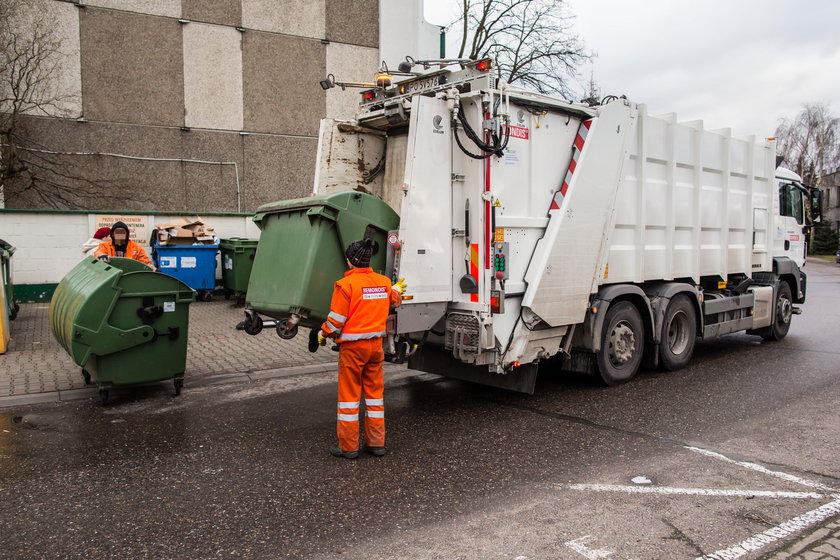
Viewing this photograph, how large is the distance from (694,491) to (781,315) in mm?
6608

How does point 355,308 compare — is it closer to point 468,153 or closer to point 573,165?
point 468,153

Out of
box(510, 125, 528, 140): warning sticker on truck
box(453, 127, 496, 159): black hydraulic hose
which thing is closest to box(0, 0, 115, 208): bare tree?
box(453, 127, 496, 159): black hydraulic hose

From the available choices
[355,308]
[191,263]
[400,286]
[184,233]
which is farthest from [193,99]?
[355,308]

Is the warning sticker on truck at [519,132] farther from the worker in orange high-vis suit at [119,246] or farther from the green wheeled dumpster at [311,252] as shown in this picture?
the worker in orange high-vis suit at [119,246]

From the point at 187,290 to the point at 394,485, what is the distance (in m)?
3.25

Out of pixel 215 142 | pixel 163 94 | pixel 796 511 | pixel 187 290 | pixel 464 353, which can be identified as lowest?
pixel 796 511

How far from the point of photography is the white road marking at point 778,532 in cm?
326

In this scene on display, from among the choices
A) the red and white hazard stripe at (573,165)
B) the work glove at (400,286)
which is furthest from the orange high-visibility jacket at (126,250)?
the red and white hazard stripe at (573,165)

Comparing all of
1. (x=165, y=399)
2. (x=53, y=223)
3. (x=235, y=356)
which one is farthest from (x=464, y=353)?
(x=53, y=223)

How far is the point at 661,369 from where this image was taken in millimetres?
7586

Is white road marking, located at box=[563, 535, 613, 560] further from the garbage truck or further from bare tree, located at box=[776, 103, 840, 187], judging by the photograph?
bare tree, located at box=[776, 103, 840, 187]

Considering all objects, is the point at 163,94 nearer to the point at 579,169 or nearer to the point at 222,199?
the point at 222,199

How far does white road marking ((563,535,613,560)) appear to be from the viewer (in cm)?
324

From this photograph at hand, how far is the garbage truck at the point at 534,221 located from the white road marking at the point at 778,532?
2.44m
